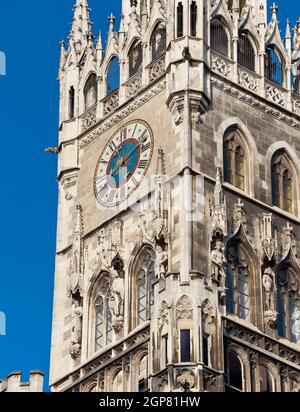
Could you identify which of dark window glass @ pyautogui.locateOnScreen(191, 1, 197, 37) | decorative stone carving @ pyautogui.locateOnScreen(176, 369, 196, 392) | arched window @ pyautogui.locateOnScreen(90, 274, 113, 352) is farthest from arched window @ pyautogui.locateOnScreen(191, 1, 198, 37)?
decorative stone carving @ pyautogui.locateOnScreen(176, 369, 196, 392)

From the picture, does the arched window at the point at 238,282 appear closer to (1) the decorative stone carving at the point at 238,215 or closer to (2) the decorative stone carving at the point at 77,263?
(1) the decorative stone carving at the point at 238,215

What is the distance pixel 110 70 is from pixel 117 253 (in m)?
6.73

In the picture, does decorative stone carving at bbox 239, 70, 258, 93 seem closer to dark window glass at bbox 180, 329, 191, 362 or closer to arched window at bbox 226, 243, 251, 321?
arched window at bbox 226, 243, 251, 321

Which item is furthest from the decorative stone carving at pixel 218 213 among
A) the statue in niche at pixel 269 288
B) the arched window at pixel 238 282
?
the statue in niche at pixel 269 288

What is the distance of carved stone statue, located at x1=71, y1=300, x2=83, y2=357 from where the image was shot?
168 feet

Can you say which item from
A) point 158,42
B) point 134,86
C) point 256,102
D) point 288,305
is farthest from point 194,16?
point 288,305

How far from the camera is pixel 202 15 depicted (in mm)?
53094

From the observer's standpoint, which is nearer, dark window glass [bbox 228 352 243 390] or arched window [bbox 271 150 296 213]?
dark window glass [bbox 228 352 243 390]

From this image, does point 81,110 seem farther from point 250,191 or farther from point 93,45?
point 250,191

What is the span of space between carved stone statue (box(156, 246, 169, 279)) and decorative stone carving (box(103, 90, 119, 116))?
640 centimetres

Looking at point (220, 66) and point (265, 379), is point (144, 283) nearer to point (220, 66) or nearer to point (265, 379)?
point (265, 379)

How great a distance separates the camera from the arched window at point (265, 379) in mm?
48781
